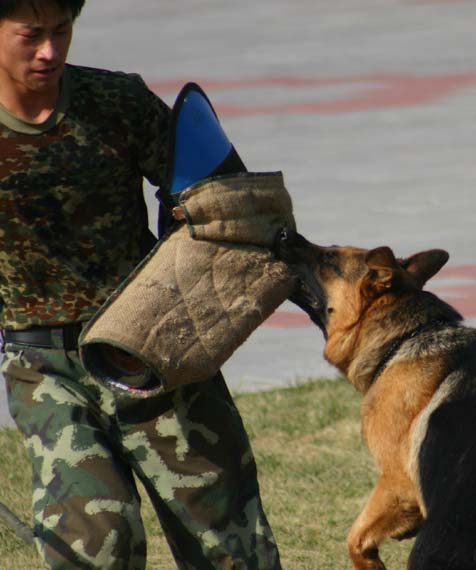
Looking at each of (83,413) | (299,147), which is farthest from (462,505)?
(299,147)

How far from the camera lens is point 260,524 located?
4.80 m

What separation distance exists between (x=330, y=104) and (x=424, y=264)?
8.22 meters

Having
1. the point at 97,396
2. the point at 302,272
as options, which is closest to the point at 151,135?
the point at 97,396

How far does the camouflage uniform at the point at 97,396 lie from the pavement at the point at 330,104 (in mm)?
3322

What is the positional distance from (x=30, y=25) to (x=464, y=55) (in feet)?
35.8

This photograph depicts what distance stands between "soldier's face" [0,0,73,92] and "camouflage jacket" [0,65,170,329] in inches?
4.6

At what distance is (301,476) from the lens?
7.04m

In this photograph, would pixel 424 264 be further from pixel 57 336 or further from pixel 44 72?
pixel 44 72

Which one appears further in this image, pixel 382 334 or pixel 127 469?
pixel 382 334

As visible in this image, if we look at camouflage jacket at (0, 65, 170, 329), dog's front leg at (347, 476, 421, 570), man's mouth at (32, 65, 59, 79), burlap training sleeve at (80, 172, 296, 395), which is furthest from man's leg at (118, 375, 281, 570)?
man's mouth at (32, 65, 59, 79)

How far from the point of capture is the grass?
20.5 feet

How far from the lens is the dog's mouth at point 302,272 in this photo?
510 centimetres

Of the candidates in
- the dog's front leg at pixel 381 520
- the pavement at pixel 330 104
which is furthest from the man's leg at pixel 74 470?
the pavement at pixel 330 104

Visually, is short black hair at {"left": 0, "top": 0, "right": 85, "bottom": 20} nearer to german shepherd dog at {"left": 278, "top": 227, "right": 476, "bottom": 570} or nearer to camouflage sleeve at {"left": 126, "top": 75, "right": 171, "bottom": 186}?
camouflage sleeve at {"left": 126, "top": 75, "right": 171, "bottom": 186}
